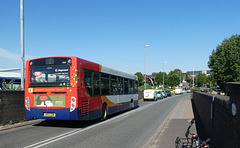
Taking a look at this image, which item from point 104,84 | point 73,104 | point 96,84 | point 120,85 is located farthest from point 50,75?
point 120,85

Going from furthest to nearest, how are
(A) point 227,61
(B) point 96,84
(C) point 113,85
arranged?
(A) point 227,61 < (C) point 113,85 < (B) point 96,84

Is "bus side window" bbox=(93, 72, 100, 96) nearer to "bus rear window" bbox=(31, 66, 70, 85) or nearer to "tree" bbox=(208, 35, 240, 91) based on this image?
"bus rear window" bbox=(31, 66, 70, 85)

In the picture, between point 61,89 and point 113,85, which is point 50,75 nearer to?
point 61,89

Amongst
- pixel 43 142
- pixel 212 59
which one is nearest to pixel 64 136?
pixel 43 142

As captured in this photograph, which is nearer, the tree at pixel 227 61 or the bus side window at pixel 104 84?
the bus side window at pixel 104 84

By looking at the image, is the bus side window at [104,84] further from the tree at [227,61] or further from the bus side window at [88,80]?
the tree at [227,61]

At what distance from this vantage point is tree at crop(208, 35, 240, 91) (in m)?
30.1

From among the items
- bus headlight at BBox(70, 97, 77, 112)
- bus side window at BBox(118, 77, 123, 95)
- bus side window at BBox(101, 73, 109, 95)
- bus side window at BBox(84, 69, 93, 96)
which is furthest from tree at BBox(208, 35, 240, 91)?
bus headlight at BBox(70, 97, 77, 112)

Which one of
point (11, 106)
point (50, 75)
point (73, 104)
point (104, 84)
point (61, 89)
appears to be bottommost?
point (11, 106)

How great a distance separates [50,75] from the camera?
9617 millimetres

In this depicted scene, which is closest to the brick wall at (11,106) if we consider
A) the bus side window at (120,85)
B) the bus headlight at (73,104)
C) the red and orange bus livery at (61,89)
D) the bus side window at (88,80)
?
the red and orange bus livery at (61,89)

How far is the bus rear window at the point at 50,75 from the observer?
9.37 meters

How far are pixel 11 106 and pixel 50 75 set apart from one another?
7.95 feet

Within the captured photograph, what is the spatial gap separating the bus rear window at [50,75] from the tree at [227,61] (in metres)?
25.4
